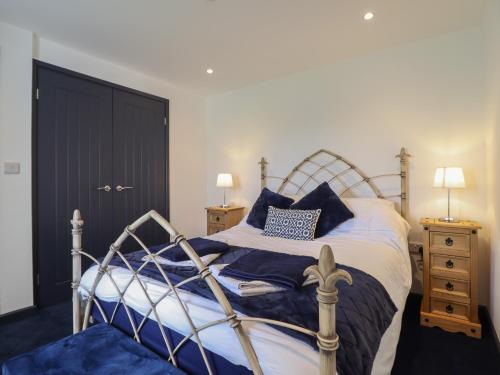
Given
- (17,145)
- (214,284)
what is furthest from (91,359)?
(17,145)

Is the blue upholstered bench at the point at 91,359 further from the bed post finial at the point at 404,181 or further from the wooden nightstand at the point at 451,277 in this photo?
the bed post finial at the point at 404,181

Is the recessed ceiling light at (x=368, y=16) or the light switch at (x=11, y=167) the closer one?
the recessed ceiling light at (x=368, y=16)

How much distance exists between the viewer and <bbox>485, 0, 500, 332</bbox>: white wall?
1.89 m

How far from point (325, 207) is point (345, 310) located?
157cm

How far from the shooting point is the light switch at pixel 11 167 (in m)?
2.37

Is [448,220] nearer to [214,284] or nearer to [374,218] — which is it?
[374,218]

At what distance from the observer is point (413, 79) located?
8.86 ft

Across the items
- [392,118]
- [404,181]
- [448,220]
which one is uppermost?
[392,118]

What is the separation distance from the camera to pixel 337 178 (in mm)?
3117

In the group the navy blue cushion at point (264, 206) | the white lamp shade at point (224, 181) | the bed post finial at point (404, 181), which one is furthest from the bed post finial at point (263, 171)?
the bed post finial at point (404, 181)

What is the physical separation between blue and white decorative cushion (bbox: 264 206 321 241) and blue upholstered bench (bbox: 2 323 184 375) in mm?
1509

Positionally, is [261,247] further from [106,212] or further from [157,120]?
[157,120]

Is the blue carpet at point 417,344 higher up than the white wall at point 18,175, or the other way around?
the white wall at point 18,175

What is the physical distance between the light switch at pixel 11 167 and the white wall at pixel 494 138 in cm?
387
